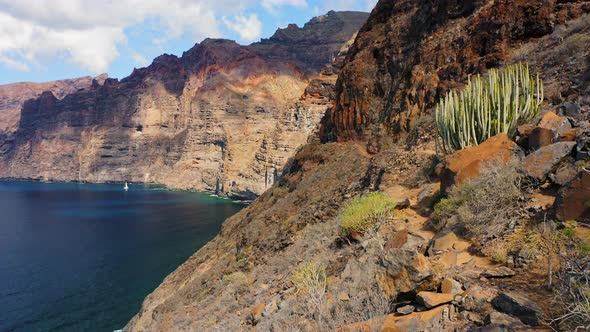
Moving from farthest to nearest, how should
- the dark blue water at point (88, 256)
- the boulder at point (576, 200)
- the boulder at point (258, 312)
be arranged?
the dark blue water at point (88, 256), the boulder at point (258, 312), the boulder at point (576, 200)

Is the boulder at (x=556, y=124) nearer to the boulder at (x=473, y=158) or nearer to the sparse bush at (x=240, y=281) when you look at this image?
the boulder at (x=473, y=158)

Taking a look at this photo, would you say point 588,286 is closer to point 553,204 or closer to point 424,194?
point 553,204

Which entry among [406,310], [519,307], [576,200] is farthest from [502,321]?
[576,200]

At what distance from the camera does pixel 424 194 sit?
818cm

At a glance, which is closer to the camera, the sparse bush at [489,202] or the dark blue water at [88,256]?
the sparse bush at [489,202]

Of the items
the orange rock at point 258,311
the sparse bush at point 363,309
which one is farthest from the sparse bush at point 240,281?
the sparse bush at point 363,309

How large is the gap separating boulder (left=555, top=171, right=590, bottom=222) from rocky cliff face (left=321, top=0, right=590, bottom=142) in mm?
6509

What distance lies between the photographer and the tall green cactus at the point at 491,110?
27.1ft

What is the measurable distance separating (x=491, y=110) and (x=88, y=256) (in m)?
44.1

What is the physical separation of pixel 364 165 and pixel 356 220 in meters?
8.63

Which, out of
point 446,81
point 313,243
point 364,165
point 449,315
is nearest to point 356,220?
point 313,243

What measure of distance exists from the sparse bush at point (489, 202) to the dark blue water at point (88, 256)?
26191 millimetres

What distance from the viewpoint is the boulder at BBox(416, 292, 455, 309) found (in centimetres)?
398

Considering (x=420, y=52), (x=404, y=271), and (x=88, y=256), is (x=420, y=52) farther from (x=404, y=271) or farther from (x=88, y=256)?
(x=88, y=256)
